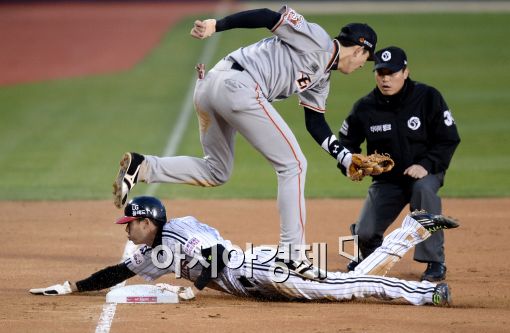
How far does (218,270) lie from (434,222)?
1.71m

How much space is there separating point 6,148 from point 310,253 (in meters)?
7.90

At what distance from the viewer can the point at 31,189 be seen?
12594 mm

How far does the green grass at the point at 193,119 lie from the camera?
1299 cm

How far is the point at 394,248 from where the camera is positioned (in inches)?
302

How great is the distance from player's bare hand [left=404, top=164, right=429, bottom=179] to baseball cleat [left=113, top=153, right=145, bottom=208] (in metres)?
2.24

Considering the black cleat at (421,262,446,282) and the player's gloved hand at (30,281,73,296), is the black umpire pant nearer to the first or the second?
the black cleat at (421,262,446,282)

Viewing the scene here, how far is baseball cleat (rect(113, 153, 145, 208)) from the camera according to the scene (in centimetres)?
712

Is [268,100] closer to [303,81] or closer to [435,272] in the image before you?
[303,81]

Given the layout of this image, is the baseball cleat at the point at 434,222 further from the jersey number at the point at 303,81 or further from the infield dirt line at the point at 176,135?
the infield dirt line at the point at 176,135

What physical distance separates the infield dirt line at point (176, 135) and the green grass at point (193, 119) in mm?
149

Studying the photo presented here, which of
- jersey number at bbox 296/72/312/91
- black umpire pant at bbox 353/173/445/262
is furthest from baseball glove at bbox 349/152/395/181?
black umpire pant at bbox 353/173/445/262

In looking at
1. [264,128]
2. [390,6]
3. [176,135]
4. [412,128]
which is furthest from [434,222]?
[390,6]

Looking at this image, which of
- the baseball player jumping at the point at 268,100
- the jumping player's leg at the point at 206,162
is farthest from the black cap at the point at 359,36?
the jumping player's leg at the point at 206,162

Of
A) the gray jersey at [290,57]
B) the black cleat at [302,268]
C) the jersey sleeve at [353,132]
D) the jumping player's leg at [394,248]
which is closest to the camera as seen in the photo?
the black cleat at [302,268]
